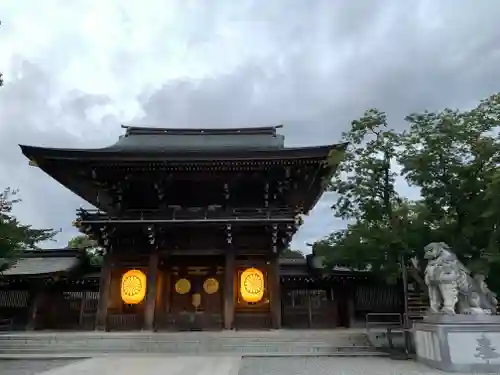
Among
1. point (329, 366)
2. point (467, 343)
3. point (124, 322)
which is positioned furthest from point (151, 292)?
point (467, 343)

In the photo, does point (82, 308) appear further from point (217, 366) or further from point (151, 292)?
point (217, 366)

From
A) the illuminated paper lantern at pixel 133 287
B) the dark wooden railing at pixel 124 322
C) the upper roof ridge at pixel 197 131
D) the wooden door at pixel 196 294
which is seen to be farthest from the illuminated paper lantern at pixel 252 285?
the upper roof ridge at pixel 197 131

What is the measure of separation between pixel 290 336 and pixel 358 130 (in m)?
8.39

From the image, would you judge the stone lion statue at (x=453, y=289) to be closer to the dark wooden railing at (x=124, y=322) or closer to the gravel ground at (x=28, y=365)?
the gravel ground at (x=28, y=365)

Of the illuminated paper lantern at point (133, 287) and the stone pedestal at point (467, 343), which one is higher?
the illuminated paper lantern at point (133, 287)

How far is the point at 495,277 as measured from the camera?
12.2 m

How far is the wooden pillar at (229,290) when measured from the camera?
17.0 m

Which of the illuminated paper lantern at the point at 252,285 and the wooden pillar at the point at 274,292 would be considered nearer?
the wooden pillar at the point at 274,292

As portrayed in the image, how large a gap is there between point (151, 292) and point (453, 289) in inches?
483

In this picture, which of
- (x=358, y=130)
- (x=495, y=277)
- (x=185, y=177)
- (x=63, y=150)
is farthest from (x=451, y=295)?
(x=63, y=150)

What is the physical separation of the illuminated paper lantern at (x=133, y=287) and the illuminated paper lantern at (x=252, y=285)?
15.3 ft

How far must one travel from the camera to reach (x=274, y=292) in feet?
57.0

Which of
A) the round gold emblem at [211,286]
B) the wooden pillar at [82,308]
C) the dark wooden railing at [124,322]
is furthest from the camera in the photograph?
the wooden pillar at [82,308]

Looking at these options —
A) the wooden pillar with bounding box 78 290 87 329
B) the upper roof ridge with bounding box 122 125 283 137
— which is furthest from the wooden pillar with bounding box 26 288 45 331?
the upper roof ridge with bounding box 122 125 283 137
